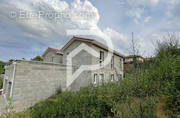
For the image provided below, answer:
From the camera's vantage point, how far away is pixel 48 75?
6.89m

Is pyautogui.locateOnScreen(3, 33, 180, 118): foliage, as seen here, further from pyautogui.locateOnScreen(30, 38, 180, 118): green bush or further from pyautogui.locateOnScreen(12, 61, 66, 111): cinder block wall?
pyautogui.locateOnScreen(12, 61, 66, 111): cinder block wall

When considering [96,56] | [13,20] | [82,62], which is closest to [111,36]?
[96,56]

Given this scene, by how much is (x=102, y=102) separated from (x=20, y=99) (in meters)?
5.44

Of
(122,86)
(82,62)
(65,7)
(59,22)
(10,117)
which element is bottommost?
(10,117)

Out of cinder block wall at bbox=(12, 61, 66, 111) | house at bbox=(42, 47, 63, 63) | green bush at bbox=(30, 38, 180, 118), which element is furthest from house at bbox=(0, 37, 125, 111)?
house at bbox=(42, 47, 63, 63)

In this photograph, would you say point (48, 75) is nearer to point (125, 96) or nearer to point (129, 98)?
point (125, 96)

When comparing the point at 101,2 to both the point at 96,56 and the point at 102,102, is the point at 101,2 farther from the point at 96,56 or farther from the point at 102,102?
the point at 102,102

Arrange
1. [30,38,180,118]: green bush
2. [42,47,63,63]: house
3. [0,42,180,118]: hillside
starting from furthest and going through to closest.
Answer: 1. [42,47,63,63]: house
2. [30,38,180,118]: green bush
3. [0,42,180,118]: hillside

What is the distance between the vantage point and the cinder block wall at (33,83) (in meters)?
5.13

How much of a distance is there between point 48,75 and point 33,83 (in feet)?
3.97

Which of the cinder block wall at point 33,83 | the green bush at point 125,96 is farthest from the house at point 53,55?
the green bush at point 125,96

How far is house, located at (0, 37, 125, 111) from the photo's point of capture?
16.7 feet

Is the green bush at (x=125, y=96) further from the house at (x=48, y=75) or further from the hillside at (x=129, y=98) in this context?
the house at (x=48, y=75)

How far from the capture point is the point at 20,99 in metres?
5.19
